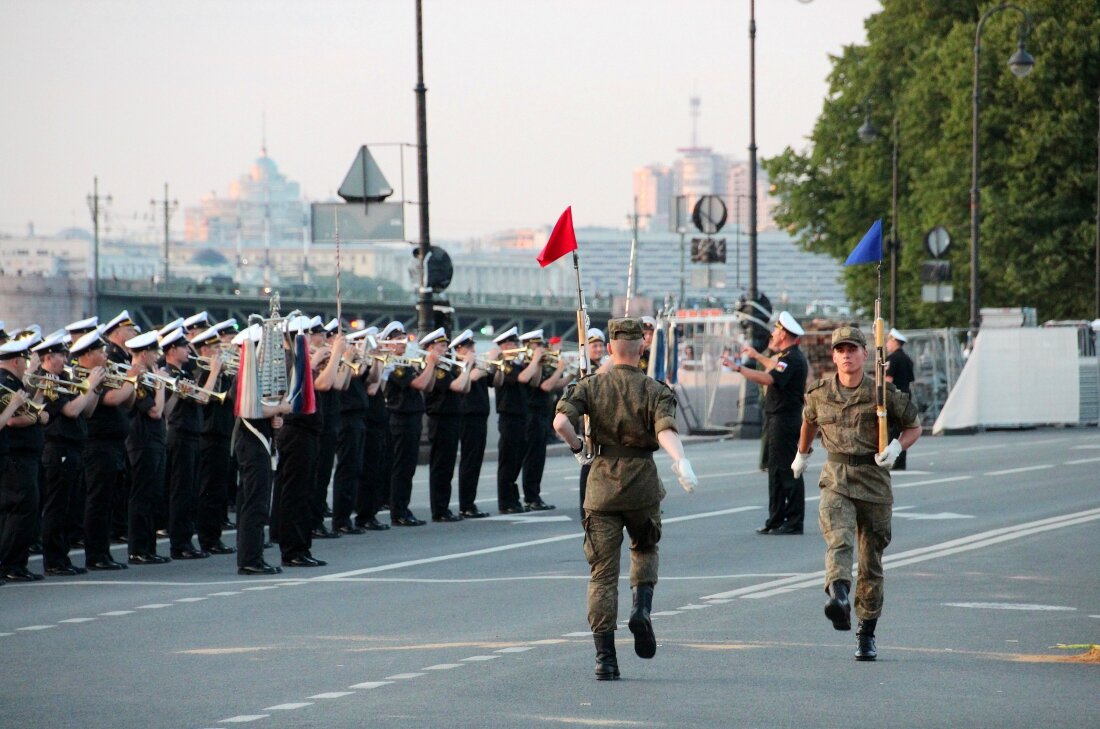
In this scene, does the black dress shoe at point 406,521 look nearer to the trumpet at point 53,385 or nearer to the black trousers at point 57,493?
the black trousers at point 57,493

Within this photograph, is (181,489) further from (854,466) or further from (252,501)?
(854,466)

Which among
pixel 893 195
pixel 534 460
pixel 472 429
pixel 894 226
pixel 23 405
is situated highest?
pixel 893 195

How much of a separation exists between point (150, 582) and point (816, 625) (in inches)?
210

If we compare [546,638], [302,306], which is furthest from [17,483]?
[302,306]

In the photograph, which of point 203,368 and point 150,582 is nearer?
point 150,582

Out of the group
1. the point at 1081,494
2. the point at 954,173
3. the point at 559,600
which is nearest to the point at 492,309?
the point at 954,173

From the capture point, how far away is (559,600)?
1270 centimetres

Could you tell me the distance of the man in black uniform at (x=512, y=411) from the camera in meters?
20.3

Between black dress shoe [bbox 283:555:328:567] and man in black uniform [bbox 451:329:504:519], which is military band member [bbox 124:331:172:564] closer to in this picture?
black dress shoe [bbox 283:555:328:567]

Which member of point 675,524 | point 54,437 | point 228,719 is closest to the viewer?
point 228,719

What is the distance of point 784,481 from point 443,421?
419 centimetres

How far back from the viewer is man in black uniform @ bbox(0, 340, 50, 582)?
1438cm

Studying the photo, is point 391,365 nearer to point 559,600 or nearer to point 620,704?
point 559,600

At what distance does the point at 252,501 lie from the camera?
1473 cm
